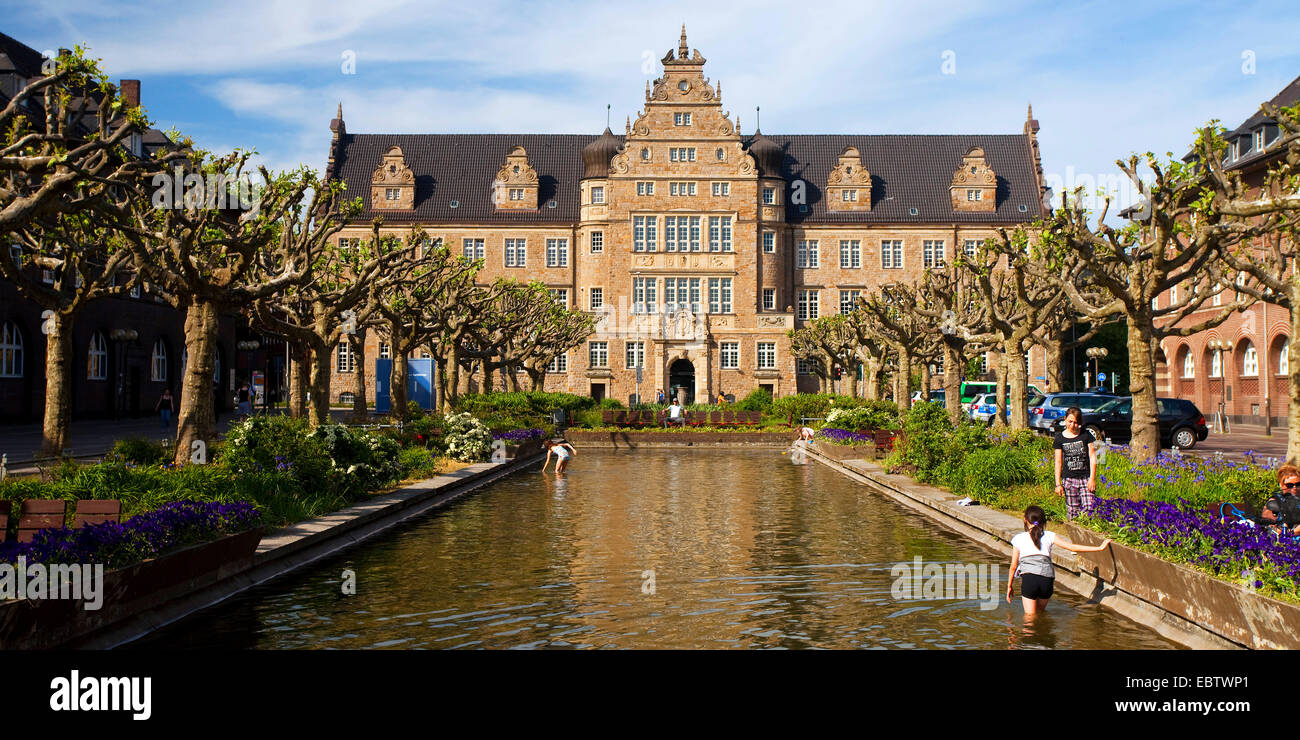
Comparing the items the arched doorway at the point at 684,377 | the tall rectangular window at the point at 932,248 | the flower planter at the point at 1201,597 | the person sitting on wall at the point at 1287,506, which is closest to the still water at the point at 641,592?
the flower planter at the point at 1201,597

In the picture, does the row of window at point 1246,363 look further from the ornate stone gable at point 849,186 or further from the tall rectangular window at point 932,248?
the ornate stone gable at point 849,186

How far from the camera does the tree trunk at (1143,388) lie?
19625 mm

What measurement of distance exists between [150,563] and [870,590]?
285 inches

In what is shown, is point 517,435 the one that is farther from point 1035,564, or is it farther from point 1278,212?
point 1035,564

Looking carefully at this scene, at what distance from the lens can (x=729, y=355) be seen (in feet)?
267

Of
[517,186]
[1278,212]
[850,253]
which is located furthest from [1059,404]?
[517,186]

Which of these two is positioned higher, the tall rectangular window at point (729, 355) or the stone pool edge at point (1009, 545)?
the tall rectangular window at point (729, 355)

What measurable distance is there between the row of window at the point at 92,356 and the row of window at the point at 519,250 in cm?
3015

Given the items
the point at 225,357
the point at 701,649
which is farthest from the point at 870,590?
the point at 225,357

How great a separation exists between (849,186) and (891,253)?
6.13 m

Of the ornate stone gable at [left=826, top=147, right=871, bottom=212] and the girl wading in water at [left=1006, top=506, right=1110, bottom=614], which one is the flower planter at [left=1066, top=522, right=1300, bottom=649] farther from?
the ornate stone gable at [left=826, top=147, right=871, bottom=212]
